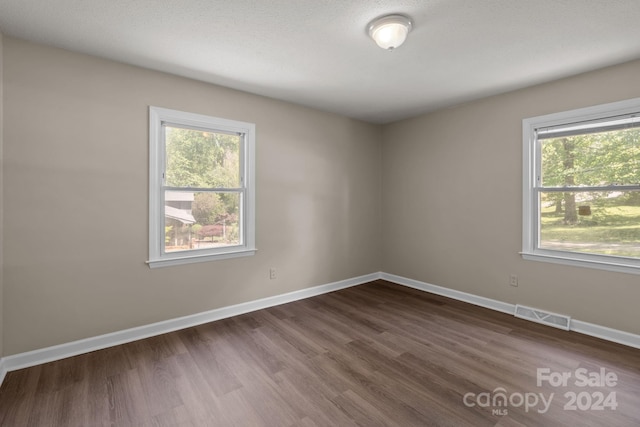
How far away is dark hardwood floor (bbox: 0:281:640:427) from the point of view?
1.80 m

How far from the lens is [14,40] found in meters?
2.26

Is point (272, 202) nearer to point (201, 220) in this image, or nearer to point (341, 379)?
point (201, 220)

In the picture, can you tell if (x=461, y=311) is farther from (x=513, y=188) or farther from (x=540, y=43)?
(x=540, y=43)

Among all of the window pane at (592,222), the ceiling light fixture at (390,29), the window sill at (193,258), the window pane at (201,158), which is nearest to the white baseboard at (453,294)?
the window pane at (592,222)

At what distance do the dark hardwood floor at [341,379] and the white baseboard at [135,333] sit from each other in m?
0.07

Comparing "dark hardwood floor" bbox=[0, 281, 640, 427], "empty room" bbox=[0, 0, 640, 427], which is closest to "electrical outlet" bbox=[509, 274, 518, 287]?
"empty room" bbox=[0, 0, 640, 427]

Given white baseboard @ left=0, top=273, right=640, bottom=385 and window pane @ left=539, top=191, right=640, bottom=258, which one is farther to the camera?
window pane @ left=539, top=191, right=640, bottom=258

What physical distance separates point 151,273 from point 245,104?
2065 millimetres

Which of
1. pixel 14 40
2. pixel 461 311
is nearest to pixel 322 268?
pixel 461 311

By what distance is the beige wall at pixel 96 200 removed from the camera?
2.30 meters

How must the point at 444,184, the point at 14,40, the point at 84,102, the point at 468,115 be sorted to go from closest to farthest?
1. the point at 14,40
2. the point at 84,102
3. the point at 468,115
4. the point at 444,184

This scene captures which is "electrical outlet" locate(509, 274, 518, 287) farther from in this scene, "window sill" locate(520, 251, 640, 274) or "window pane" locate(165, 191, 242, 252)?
"window pane" locate(165, 191, 242, 252)

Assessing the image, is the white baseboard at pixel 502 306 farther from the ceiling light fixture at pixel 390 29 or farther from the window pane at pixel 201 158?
the ceiling light fixture at pixel 390 29

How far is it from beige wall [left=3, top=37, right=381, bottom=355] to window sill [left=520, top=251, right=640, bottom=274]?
2.90 m
